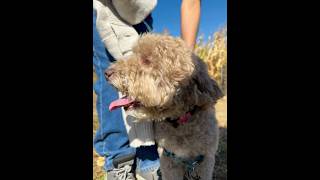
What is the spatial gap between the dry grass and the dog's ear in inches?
16.3

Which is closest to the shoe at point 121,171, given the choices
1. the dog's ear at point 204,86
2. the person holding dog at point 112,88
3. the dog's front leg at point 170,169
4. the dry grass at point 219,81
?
the person holding dog at point 112,88

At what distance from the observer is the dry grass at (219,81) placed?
2.55 m

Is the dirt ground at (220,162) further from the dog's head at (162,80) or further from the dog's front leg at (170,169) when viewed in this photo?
the dog's head at (162,80)

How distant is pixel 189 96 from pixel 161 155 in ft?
1.35

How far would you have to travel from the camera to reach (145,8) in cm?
201

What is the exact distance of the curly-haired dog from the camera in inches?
72.4

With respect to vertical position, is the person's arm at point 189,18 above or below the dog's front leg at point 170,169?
above

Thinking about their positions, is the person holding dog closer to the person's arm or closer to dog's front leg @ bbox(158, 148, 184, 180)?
the person's arm

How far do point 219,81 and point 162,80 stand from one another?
1.09 meters

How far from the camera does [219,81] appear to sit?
285 centimetres

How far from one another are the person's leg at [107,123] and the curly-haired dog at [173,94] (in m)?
0.33
